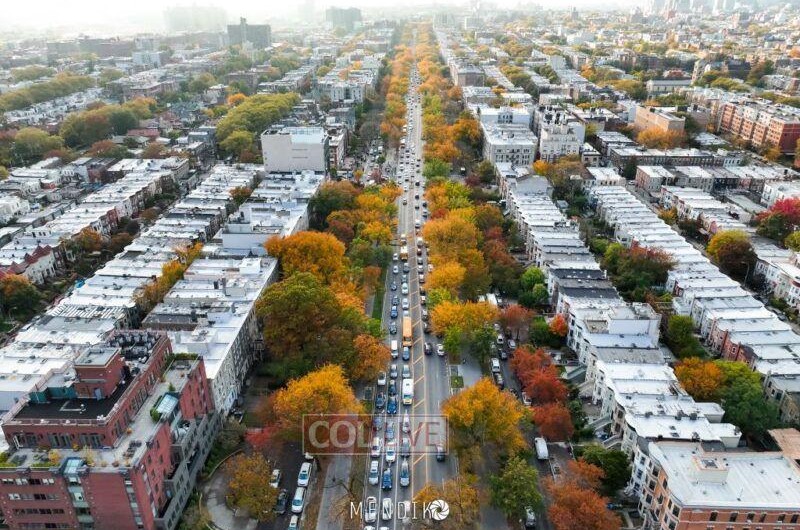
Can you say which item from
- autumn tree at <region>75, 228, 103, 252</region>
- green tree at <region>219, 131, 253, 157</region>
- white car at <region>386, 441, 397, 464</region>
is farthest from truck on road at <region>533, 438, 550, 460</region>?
green tree at <region>219, 131, 253, 157</region>

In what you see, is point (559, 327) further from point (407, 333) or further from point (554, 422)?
point (407, 333)

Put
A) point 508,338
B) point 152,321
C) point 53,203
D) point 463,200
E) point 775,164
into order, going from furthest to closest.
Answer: point 775,164
point 53,203
point 463,200
point 508,338
point 152,321

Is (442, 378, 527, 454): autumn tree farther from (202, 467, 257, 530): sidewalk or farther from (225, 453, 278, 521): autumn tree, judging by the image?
(202, 467, 257, 530): sidewalk

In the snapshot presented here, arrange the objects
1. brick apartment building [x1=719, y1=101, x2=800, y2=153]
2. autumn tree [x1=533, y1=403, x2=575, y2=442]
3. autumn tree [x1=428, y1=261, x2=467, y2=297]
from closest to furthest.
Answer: autumn tree [x1=533, y1=403, x2=575, y2=442] < autumn tree [x1=428, y1=261, x2=467, y2=297] < brick apartment building [x1=719, y1=101, x2=800, y2=153]

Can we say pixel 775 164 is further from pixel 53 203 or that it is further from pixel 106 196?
pixel 53 203

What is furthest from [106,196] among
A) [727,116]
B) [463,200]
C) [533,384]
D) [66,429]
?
[727,116]

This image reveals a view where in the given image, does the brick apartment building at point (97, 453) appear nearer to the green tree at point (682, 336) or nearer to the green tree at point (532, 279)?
the green tree at point (532, 279)
